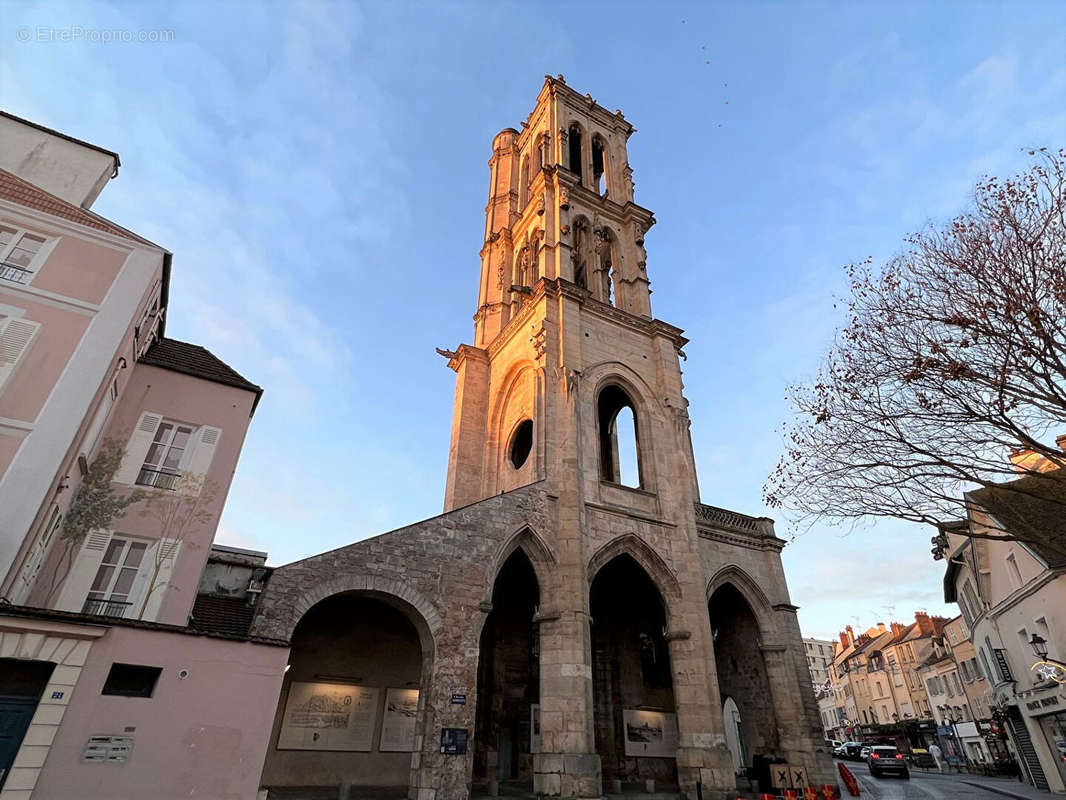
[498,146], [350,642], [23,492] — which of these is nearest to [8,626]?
[23,492]

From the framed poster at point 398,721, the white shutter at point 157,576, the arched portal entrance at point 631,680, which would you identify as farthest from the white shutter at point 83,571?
the arched portal entrance at point 631,680

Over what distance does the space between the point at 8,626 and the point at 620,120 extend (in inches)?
1188

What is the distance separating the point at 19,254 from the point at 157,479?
457cm

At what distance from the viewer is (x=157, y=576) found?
30.4 ft

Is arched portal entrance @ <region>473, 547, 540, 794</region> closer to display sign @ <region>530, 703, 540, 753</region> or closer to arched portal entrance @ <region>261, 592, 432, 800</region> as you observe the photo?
display sign @ <region>530, 703, 540, 753</region>

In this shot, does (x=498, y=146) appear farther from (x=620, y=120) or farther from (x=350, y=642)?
(x=350, y=642)

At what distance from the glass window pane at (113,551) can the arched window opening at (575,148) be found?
23.8 metres

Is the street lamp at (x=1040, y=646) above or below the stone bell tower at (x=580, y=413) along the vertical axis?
below

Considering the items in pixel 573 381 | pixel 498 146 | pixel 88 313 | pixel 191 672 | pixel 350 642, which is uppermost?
pixel 498 146

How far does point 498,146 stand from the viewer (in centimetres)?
3038

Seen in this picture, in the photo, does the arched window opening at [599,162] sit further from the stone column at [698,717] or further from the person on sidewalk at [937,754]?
the person on sidewalk at [937,754]

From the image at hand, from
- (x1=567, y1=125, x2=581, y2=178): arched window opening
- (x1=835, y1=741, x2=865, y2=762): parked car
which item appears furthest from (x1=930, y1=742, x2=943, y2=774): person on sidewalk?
(x1=567, y1=125, x2=581, y2=178): arched window opening

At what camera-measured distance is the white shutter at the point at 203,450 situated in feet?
34.3

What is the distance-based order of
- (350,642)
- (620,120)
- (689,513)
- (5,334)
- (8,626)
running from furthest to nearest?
(620,120)
(689,513)
(350,642)
(5,334)
(8,626)
